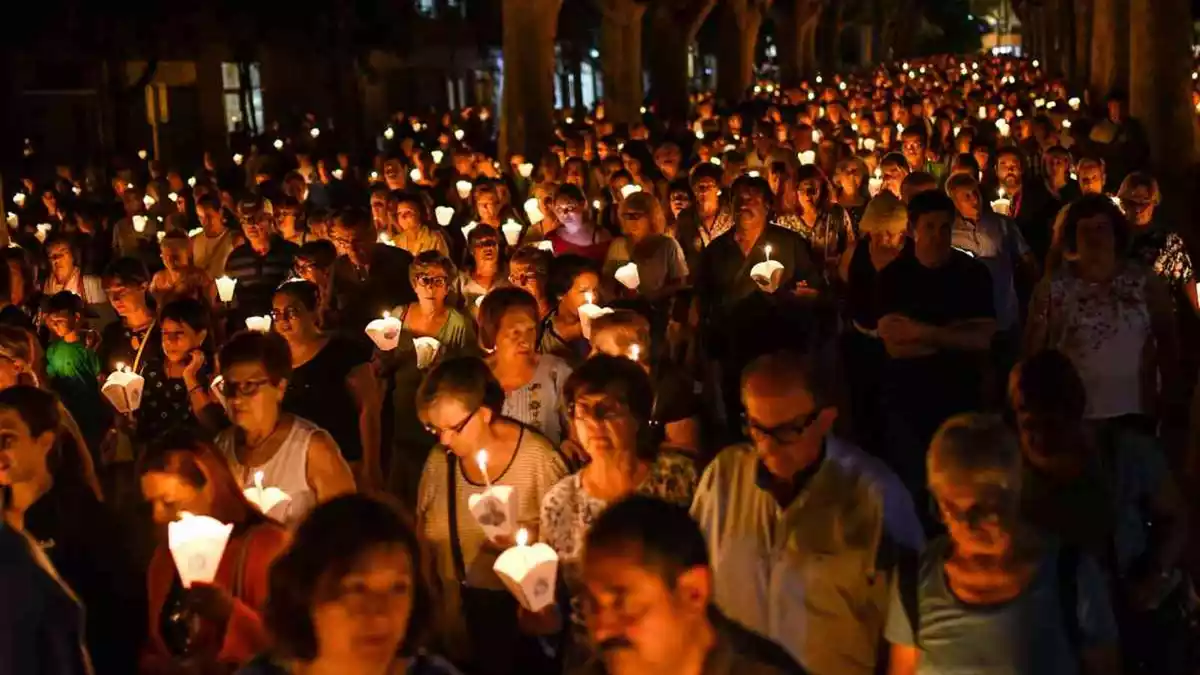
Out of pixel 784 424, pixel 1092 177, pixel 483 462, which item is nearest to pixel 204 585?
pixel 483 462

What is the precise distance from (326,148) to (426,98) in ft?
110

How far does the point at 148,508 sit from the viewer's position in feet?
14.4

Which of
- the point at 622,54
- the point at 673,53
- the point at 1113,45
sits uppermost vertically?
the point at 673,53

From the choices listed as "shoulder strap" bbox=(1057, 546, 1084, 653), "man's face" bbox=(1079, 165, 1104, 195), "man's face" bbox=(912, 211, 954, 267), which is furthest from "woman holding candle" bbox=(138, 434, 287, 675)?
"man's face" bbox=(1079, 165, 1104, 195)

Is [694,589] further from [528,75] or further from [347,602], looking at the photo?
[528,75]

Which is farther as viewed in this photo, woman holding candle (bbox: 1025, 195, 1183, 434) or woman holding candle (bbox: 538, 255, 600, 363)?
woman holding candle (bbox: 538, 255, 600, 363)

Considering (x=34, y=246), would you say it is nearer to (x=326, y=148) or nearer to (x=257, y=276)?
(x=257, y=276)

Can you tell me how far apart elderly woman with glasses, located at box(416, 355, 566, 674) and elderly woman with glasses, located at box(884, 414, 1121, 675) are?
1475 millimetres

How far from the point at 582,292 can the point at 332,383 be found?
1.13 m

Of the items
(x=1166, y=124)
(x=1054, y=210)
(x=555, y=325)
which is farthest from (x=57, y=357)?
(x=1166, y=124)

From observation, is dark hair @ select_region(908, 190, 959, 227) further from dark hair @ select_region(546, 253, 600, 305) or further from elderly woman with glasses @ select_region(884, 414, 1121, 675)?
elderly woman with glasses @ select_region(884, 414, 1121, 675)

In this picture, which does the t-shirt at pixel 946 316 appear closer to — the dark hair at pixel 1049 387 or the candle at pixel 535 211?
the dark hair at pixel 1049 387

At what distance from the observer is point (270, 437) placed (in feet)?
16.9

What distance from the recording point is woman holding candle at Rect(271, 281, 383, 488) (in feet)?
21.2
